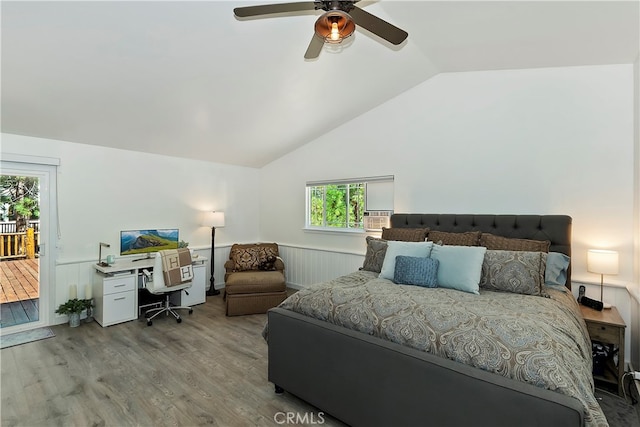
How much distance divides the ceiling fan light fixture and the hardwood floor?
8.37 ft

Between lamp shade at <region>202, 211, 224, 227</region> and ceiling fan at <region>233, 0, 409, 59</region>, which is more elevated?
ceiling fan at <region>233, 0, 409, 59</region>

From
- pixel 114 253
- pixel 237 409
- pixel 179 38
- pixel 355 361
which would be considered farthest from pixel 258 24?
pixel 114 253

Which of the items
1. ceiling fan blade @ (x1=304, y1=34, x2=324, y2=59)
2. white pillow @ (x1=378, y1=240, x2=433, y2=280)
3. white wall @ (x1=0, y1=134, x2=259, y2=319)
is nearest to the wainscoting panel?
white wall @ (x1=0, y1=134, x2=259, y2=319)

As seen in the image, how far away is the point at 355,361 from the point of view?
1.91 m

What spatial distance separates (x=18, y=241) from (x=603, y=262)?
6.07m

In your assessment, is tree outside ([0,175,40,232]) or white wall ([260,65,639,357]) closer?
white wall ([260,65,639,357])

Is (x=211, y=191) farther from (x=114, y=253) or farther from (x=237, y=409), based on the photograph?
(x=237, y=409)

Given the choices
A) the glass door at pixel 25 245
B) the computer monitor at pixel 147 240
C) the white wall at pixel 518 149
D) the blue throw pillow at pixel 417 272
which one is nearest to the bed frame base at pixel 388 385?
the blue throw pillow at pixel 417 272

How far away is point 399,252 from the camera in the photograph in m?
2.96

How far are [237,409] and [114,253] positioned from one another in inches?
121

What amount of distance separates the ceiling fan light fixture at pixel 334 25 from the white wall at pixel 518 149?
2.32m

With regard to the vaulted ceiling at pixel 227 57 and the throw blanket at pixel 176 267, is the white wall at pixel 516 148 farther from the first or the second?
the throw blanket at pixel 176 267

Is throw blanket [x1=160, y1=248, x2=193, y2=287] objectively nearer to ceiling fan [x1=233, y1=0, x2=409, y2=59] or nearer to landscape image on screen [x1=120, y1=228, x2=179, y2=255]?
landscape image on screen [x1=120, y1=228, x2=179, y2=255]

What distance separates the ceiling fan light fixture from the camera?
1751mm
